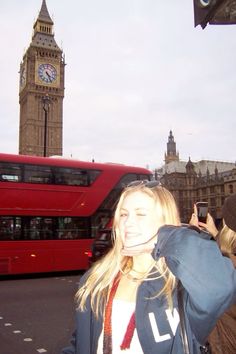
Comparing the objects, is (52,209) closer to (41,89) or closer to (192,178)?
(41,89)

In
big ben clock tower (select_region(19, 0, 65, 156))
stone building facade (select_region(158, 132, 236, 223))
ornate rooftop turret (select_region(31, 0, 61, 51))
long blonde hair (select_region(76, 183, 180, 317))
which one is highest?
ornate rooftop turret (select_region(31, 0, 61, 51))

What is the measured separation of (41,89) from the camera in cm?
9644

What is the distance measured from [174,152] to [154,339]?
536ft

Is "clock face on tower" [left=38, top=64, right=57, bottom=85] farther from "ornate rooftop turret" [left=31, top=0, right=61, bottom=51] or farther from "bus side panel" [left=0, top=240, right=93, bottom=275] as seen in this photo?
"bus side panel" [left=0, top=240, right=93, bottom=275]

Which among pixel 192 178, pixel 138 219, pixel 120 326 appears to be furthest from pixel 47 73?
pixel 120 326

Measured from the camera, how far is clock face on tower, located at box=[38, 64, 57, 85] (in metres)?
93.6

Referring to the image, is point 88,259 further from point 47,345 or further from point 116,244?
point 116,244

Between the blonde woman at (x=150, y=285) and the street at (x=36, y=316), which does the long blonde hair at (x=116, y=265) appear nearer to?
the blonde woman at (x=150, y=285)

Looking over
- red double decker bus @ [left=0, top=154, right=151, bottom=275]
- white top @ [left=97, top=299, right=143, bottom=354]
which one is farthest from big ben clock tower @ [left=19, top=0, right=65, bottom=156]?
white top @ [left=97, top=299, right=143, bottom=354]

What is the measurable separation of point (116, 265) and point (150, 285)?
34 cm

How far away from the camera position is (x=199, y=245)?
4.56 ft

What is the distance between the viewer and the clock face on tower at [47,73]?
9362cm

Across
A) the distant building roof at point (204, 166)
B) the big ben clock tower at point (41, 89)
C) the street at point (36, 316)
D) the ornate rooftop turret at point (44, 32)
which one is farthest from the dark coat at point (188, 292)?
the distant building roof at point (204, 166)

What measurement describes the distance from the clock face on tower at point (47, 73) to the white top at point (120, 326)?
9640cm
